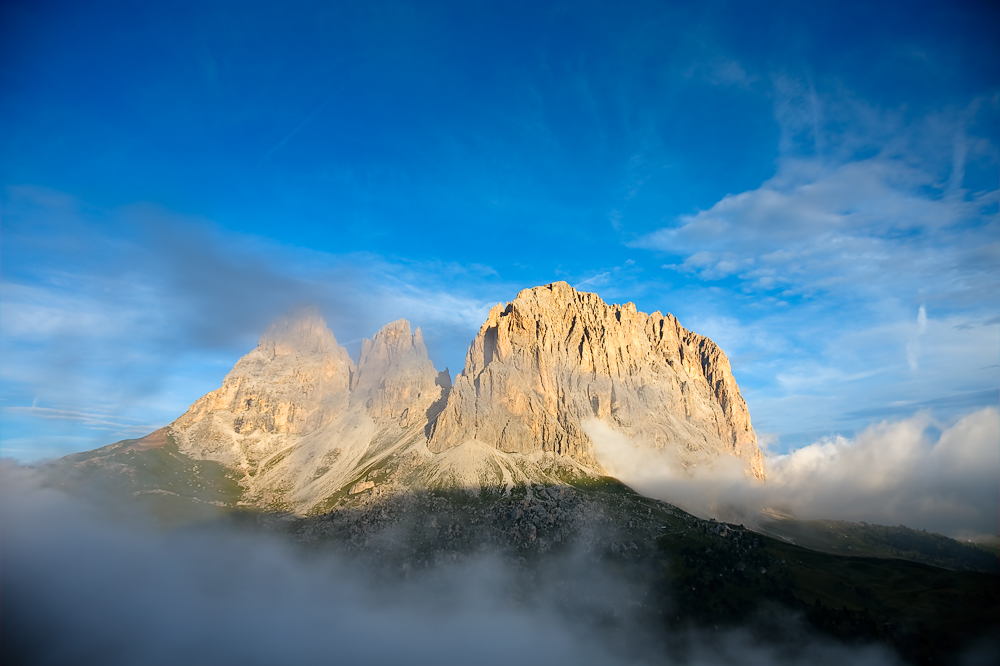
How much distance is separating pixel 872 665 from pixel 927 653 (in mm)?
19560

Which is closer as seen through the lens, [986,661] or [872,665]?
[986,661]

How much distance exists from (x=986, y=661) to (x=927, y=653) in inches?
660

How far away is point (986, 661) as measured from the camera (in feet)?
606

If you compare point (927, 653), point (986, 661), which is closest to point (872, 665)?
point (927, 653)

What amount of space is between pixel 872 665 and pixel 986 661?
34.7 meters

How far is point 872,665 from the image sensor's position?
19988 cm

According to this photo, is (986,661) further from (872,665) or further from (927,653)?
(872,665)

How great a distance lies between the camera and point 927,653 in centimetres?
19650
